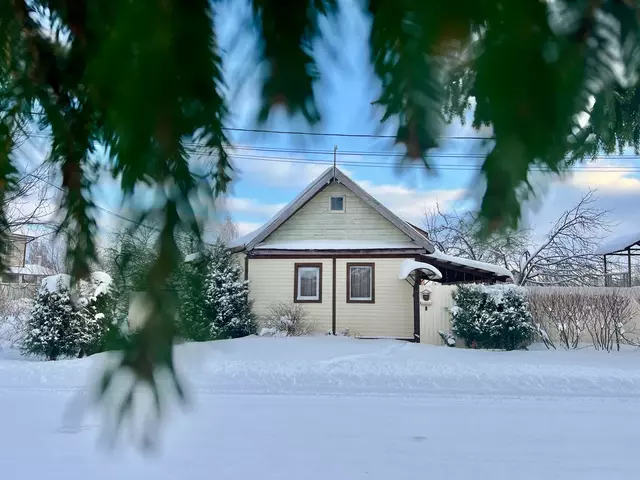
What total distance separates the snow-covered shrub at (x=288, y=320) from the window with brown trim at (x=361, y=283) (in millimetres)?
1418

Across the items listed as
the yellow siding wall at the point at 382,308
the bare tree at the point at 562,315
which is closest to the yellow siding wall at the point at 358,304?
the yellow siding wall at the point at 382,308

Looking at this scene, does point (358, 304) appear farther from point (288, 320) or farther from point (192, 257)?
point (192, 257)

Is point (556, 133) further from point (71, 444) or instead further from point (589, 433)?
point (589, 433)

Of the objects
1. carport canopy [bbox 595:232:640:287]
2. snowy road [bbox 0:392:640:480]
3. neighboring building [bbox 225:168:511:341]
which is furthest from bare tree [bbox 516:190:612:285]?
snowy road [bbox 0:392:640:480]

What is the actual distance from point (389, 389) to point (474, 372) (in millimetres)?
2188

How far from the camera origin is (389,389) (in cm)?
899

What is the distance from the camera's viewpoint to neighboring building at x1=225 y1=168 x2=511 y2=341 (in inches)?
606

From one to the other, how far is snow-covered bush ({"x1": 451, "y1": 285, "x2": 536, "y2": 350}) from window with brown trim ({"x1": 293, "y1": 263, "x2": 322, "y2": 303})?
4085 mm

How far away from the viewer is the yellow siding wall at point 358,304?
50.6 ft

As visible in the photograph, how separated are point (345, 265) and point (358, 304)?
120cm

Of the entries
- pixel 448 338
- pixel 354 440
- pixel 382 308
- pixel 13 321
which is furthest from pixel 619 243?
pixel 13 321

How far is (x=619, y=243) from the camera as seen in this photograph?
1712 cm

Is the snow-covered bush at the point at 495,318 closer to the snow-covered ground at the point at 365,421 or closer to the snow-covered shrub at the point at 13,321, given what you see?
the snow-covered ground at the point at 365,421

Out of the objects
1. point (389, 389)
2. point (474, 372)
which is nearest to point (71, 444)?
point (389, 389)
